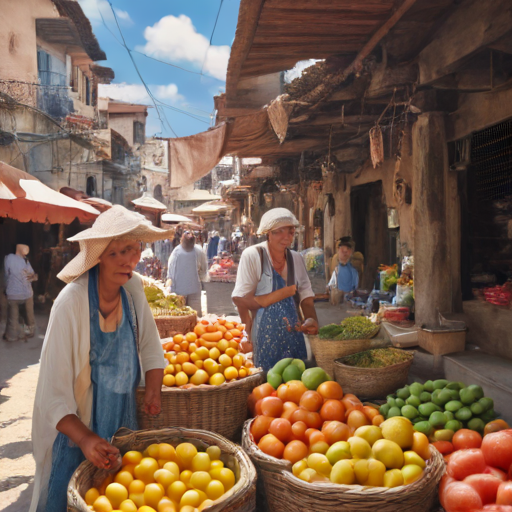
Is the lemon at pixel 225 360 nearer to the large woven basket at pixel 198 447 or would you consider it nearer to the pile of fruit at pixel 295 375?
the pile of fruit at pixel 295 375

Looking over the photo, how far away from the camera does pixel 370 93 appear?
5.33m

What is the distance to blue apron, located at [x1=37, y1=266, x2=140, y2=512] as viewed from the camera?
7.48ft

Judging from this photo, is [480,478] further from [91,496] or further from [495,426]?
[91,496]

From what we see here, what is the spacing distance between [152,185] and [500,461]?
1854 inches

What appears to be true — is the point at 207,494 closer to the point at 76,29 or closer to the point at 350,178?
the point at 350,178

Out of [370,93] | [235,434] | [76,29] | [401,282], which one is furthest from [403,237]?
[76,29]

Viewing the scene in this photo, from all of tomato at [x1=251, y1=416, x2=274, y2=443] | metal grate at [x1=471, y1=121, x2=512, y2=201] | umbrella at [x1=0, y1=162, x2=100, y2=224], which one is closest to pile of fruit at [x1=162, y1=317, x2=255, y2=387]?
tomato at [x1=251, y1=416, x2=274, y2=443]

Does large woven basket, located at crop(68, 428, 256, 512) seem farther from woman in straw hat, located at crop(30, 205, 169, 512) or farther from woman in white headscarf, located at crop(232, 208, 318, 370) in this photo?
woman in white headscarf, located at crop(232, 208, 318, 370)

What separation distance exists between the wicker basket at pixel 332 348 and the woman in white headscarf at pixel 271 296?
0.58 feet

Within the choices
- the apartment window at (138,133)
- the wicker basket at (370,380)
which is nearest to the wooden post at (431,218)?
the wicker basket at (370,380)

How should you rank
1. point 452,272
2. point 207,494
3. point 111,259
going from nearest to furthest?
1. point 207,494
2. point 111,259
3. point 452,272

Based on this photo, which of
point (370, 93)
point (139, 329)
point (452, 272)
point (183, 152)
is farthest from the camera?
point (183, 152)

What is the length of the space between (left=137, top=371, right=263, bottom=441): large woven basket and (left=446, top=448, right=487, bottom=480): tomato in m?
1.25

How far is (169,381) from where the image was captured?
2889 mm
